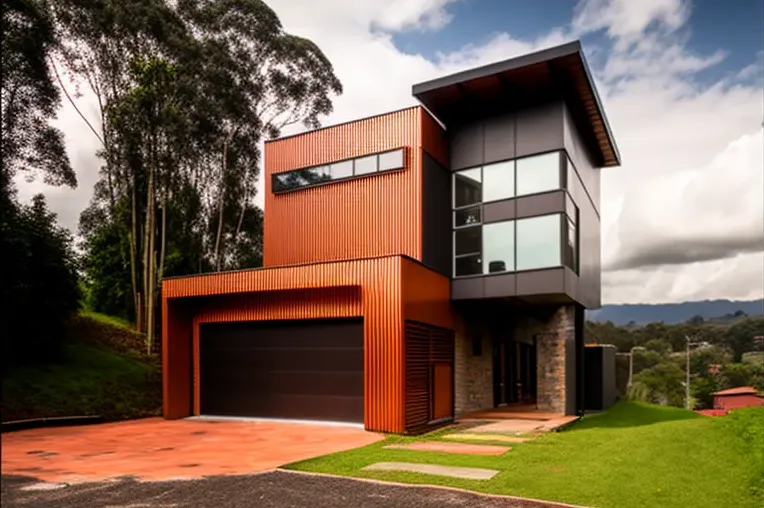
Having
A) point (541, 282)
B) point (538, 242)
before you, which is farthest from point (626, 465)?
point (538, 242)

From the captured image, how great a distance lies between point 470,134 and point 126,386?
13156 mm

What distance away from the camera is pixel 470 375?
17656 millimetres

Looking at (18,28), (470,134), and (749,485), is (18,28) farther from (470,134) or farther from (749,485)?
(749,485)

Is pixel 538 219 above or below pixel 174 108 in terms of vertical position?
below

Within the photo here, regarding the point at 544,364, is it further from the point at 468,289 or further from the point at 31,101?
the point at 31,101

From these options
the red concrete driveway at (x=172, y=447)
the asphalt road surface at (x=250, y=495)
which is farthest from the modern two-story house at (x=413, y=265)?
the asphalt road surface at (x=250, y=495)

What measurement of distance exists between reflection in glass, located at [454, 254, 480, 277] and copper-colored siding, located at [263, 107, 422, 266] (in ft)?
6.52

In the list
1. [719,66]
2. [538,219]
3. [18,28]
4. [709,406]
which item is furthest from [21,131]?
[709,406]

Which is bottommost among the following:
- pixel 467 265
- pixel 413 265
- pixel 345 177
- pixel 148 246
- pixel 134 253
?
pixel 413 265

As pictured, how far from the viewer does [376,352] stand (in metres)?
13.3

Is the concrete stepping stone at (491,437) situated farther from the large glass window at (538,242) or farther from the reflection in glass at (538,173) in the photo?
the reflection in glass at (538,173)

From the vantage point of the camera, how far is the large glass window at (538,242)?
15930 millimetres

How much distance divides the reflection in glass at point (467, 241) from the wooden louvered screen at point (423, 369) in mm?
2676

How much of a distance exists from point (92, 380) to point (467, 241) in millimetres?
11835
